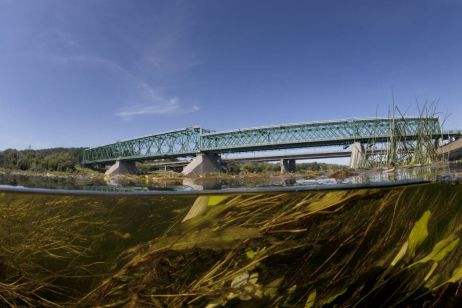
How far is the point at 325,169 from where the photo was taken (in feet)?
22.7

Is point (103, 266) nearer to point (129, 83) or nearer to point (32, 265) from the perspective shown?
point (32, 265)

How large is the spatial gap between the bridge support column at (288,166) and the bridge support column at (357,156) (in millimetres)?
1500

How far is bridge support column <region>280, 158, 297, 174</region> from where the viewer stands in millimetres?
6848

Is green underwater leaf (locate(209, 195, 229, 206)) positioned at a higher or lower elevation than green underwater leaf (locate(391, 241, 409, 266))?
higher

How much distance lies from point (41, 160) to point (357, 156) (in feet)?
24.0

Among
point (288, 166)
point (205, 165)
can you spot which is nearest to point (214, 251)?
point (205, 165)

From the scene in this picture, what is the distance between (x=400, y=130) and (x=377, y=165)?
1001mm

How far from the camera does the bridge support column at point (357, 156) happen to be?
24.1 feet

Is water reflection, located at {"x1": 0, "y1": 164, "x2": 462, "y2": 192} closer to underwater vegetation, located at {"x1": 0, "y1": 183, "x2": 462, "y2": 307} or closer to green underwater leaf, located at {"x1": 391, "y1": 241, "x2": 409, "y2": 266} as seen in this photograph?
underwater vegetation, located at {"x1": 0, "y1": 183, "x2": 462, "y2": 307}

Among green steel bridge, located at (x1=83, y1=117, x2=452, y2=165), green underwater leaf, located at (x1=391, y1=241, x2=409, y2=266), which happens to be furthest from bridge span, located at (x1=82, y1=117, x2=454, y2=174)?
green underwater leaf, located at (x1=391, y1=241, x2=409, y2=266)

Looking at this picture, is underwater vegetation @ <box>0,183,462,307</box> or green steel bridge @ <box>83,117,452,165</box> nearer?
underwater vegetation @ <box>0,183,462,307</box>

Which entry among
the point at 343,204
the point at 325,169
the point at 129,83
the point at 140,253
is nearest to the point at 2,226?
the point at 140,253

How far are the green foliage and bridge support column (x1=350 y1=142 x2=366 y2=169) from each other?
640cm

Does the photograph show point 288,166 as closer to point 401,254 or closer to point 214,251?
point 401,254
